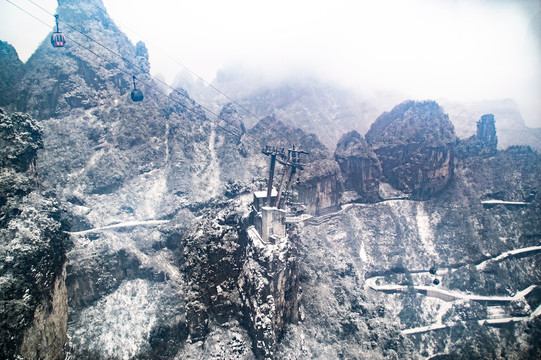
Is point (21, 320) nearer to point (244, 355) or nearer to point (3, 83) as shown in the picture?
point (244, 355)

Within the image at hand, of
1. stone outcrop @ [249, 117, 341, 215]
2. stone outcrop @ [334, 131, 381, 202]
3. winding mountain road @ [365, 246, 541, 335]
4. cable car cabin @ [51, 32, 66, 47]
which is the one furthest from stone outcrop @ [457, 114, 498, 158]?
cable car cabin @ [51, 32, 66, 47]

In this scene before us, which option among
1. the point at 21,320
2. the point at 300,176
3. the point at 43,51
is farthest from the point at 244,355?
the point at 43,51

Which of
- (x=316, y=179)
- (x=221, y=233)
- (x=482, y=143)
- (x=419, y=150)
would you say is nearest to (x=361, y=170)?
(x=316, y=179)

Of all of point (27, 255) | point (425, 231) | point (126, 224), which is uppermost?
point (126, 224)

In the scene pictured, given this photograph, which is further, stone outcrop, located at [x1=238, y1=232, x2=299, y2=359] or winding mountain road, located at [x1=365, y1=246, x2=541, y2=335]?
winding mountain road, located at [x1=365, y1=246, x2=541, y2=335]

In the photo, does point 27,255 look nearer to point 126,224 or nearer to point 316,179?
point 126,224

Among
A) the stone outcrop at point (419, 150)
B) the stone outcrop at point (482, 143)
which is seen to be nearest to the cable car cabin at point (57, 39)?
the stone outcrop at point (419, 150)

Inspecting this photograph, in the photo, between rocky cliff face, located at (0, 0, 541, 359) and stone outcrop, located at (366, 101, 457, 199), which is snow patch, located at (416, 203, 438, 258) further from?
stone outcrop, located at (366, 101, 457, 199)
